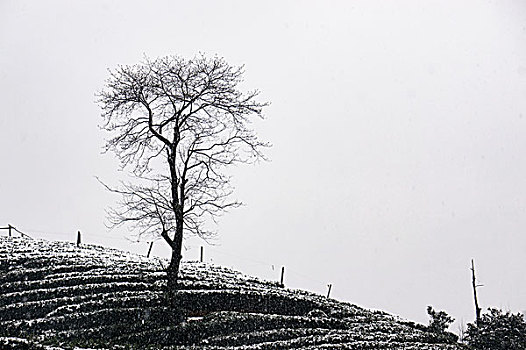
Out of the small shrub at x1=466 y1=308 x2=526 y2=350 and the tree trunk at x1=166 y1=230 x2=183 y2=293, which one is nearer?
the tree trunk at x1=166 y1=230 x2=183 y2=293

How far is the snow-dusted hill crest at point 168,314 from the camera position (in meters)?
28.0

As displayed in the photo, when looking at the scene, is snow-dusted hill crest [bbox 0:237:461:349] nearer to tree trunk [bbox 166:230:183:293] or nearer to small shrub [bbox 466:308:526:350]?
tree trunk [bbox 166:230:183:293]

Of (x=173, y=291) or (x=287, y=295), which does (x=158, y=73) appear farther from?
(x=287, y=295)

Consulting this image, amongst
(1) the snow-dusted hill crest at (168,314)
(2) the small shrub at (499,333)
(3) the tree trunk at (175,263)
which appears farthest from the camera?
(2) the small shrub at (499,333)

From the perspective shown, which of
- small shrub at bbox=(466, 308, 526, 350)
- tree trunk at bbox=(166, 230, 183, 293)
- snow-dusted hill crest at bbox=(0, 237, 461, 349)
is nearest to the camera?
snow-dusted hill crest at bbox=(0, 237, 461, 349)

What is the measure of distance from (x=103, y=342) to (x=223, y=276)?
46.0 ft

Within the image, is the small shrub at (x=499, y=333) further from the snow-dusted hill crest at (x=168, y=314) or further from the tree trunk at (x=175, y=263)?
the tree trunk at (x=175, y=263)

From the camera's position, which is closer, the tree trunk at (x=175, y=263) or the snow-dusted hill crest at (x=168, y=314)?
the snow-dusted hill crest at (x=168, y=314)

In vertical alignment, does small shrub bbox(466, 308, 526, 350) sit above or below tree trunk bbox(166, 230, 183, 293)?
below

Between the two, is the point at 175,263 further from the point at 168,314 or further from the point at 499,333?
the point at 499,333

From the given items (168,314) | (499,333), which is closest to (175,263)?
(168,314)

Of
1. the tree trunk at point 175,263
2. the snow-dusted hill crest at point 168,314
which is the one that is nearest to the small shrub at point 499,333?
the snow-dusted hill crest at point 168,314

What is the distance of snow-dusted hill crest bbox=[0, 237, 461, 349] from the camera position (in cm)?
2798

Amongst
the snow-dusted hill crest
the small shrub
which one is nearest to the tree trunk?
the snow-dusted hill crest
